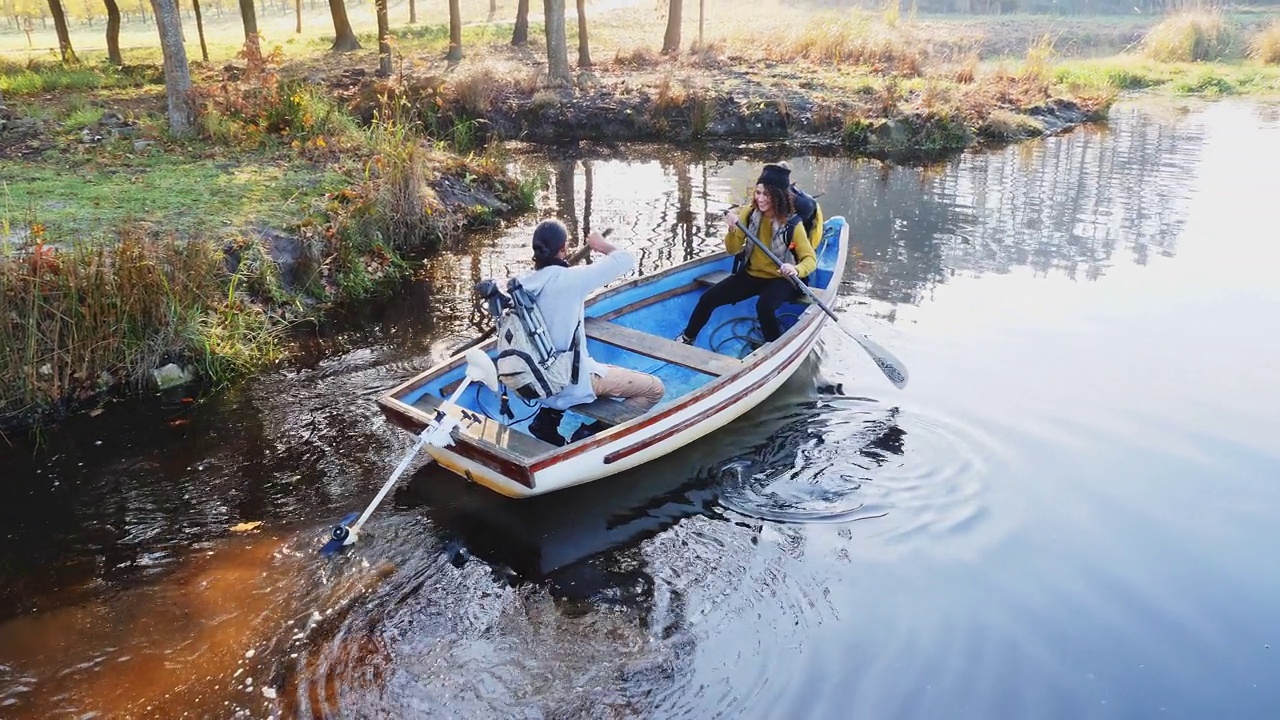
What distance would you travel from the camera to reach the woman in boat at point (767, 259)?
715cm

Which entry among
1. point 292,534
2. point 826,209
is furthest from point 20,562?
point 826,209

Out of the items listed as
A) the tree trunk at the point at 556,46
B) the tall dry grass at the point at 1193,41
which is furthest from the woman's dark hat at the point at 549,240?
the tall dry grass at the point at 1193,41

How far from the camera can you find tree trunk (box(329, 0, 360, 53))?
24375 mm

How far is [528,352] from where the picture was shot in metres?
5.32

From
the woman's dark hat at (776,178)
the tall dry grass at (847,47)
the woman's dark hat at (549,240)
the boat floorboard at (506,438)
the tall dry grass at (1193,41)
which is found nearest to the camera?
the woman's dark hat at (549,240)

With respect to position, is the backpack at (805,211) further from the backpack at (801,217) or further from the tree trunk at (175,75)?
the tree trunk at (175,75)

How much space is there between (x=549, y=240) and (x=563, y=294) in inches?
12.7

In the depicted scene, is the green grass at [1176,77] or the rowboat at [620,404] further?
the green grass at [1176,77]

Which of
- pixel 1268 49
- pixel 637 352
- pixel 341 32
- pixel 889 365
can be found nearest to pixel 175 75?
pixel 637 352

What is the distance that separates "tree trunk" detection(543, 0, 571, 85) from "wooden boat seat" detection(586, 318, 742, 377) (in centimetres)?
1323

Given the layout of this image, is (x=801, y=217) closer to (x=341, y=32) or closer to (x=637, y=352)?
(x=637, y=352)

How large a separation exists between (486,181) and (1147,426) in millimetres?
9060

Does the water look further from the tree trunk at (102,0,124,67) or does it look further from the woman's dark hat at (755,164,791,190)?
the tree trunk at (102,0,124,67)

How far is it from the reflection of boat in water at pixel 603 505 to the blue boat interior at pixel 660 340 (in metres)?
0.51
